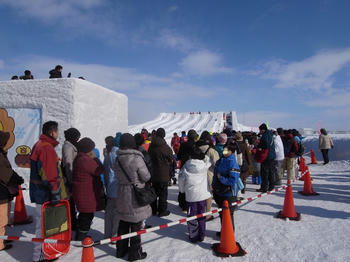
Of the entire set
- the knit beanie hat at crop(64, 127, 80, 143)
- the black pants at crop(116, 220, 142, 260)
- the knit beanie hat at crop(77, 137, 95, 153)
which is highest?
the knit beanie hat at crop(64, 127, 80, 143)

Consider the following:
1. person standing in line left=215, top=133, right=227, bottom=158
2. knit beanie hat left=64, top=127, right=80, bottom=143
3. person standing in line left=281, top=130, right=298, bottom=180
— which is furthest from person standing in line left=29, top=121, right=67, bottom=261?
person standing in line left=281, top=130, right=298, bottom=180

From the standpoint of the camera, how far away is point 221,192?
3.87m

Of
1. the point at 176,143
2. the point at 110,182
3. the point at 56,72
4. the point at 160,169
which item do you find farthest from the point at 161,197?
the point at 176,143

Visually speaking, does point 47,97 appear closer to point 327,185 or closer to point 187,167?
point 187,167

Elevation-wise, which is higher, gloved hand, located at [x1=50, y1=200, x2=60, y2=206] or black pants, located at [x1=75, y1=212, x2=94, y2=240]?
gloved hand, located at [x1=50, y1=200, x2=60, y2=206]

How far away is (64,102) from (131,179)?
4.64 m

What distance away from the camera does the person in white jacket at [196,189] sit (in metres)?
3.78

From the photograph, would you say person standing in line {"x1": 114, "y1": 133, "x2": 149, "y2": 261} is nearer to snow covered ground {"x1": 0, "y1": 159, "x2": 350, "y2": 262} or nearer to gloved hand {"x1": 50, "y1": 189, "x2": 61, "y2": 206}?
snow covered ground {"x1": 0, "y1": 159, "x2": 350, "y2": 262}

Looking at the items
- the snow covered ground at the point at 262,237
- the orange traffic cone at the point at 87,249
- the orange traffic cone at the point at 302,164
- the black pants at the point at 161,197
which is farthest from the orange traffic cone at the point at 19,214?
the orange traffic cone at the point at 302,164

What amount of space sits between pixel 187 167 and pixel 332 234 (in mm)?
2558

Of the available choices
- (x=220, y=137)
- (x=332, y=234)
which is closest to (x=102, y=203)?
(x=220, y=137)

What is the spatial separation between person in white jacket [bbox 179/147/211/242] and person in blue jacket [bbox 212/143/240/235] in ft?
0.68

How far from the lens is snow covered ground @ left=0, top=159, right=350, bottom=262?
335 centimetres

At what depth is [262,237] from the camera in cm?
389
